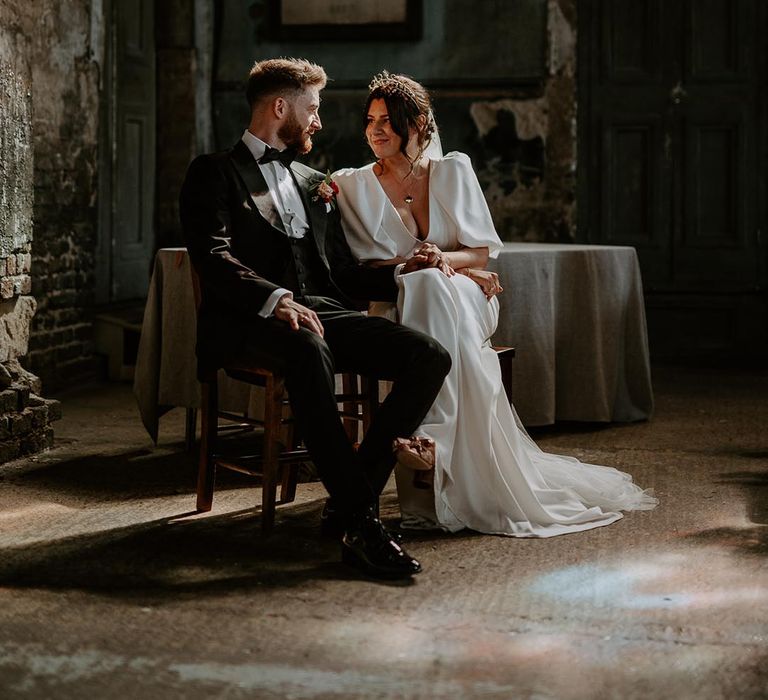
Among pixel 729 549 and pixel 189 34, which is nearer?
pixel 729 549

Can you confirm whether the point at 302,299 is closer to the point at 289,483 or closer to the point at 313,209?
the point at 313,209

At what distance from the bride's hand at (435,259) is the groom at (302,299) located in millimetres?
134

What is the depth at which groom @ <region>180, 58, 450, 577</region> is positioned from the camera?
355cm

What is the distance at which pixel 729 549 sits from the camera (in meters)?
3.71

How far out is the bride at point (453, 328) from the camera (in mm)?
3986

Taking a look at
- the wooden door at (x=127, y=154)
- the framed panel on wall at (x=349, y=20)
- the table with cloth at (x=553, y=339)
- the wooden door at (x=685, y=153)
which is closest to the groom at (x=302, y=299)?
the table with cloth at (x=553, y=339)

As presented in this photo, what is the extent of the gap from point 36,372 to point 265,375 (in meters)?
3.31

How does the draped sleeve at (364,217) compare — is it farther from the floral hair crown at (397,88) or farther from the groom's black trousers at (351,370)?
the groom's black trousers at (351,370)

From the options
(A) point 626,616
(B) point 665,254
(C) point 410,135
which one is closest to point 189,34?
(B) point 665,254

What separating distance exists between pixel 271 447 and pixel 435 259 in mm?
877

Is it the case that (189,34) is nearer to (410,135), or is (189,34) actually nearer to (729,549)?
(410,135)

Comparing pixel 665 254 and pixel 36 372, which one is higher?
pixel 665 254

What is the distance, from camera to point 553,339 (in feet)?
19.1

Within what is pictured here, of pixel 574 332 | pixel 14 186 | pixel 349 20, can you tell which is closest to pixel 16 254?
pixel 14 186
